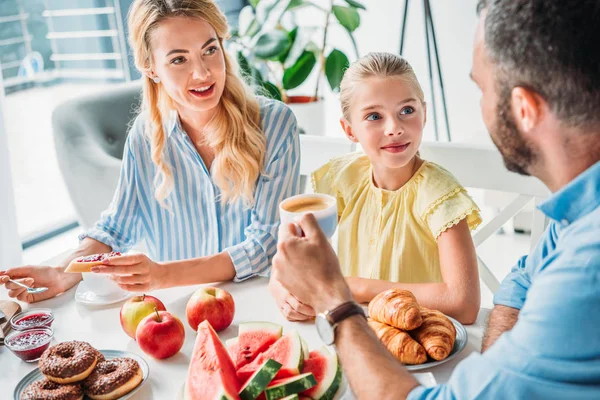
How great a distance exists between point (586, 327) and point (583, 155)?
273 millimetres

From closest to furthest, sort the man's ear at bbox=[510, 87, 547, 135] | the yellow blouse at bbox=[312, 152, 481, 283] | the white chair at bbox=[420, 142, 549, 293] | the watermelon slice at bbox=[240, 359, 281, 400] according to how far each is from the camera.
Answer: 1. the man's ear at bbox=[510, 87, 547, 135]
2. the watermelon slice at bbox=[240, 359, 281, 400]
3. the yellow blouse at bbox=[312, 152, 481, 283]
4. the white chair at bbox=[420, 142, 549, 293]

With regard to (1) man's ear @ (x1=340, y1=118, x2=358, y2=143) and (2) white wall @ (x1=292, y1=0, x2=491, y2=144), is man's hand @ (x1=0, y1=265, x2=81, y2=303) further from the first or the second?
(2) white wall @ (x1=292, y1=0, x2=491, y2=144)

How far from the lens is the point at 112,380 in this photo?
3.91ft

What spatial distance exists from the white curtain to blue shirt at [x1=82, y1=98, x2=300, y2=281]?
5.11 ft

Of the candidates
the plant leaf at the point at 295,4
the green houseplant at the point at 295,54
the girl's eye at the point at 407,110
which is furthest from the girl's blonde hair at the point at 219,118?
the plant leaf at the point at 295,4

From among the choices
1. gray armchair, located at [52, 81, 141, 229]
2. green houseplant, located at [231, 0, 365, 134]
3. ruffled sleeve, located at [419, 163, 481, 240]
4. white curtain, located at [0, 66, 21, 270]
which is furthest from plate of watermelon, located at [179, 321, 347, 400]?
white curtain, located at [0, 66, 21, 270]

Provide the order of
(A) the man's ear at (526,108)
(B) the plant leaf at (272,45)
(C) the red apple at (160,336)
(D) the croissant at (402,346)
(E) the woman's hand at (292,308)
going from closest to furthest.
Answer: (A) the man's ear at (526,108)
(D) the croissant at (402,346)
(C) the red apple at (160,336)
(E) the woman's hand at (292,308)
(B) the plant leaf at (272,45)

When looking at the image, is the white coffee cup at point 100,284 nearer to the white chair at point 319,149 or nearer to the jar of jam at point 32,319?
the jar of jam at point 32,319

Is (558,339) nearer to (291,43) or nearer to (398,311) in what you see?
(398,311)

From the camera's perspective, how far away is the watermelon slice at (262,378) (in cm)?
109

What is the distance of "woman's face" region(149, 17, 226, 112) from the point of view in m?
1.87

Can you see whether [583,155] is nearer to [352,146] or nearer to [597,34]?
[597,34]

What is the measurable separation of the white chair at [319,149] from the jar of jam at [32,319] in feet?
3.69

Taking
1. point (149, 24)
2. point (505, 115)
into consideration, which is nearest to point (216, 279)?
point (149, 24)
